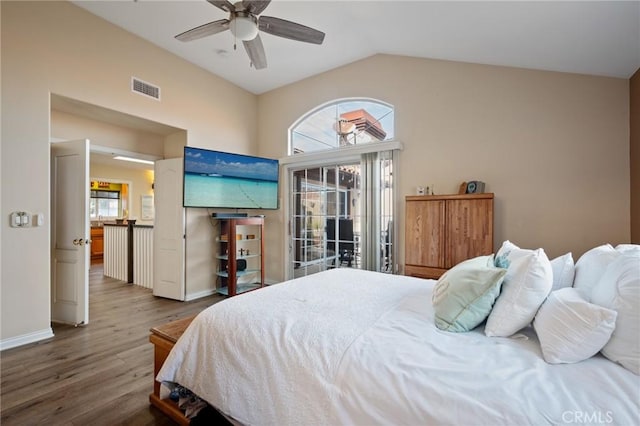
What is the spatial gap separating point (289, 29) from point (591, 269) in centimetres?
265

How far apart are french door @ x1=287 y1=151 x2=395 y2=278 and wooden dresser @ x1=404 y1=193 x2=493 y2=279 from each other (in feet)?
1.78

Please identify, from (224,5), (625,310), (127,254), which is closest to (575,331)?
(625,310)

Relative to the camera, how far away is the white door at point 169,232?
4137mm

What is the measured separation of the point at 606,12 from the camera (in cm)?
196

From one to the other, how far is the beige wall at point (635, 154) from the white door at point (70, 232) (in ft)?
17.6

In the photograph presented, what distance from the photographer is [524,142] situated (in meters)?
3.05

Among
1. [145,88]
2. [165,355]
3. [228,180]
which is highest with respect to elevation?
[145,88]

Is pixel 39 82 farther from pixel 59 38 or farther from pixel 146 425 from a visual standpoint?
pixel 146 425

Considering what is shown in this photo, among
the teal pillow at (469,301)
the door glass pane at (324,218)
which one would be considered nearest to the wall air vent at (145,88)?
the door glass pane at (324,218)

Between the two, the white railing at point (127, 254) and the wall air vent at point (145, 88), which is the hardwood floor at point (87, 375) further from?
the wall air vent at point (145, 88)

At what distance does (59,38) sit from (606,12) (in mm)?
4833

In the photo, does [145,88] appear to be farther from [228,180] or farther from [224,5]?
[224,5]

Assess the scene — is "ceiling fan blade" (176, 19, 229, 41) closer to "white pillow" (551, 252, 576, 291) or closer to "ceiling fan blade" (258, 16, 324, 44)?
"ceiling fan blade" (258, 16, 324, 44)

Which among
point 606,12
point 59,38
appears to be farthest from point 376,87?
point 59,38
